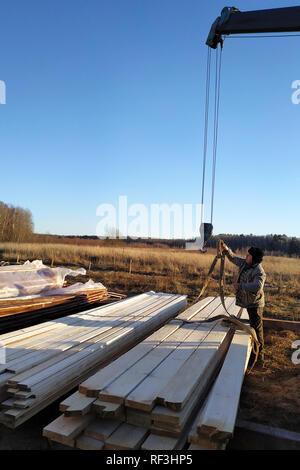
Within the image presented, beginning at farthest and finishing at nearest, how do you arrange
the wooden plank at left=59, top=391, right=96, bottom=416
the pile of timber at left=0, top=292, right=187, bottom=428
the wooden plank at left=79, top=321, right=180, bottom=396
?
the pile of timber at left=0, top=292, right=187, bottom=428 → the wooden plank at left=79, top=321, right=180, bottom=396 → the wooden plank at left=59, top=391, right=96, bottom=416

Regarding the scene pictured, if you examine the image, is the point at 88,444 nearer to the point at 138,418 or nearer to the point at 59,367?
the point at 138,418

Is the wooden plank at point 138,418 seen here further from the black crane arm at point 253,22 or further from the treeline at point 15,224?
the treeline at point 15,224

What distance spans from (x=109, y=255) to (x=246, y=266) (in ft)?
53.8

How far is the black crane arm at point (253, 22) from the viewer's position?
5.28m

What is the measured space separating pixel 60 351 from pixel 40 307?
262 cm

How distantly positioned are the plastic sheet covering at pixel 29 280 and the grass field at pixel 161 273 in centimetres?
345

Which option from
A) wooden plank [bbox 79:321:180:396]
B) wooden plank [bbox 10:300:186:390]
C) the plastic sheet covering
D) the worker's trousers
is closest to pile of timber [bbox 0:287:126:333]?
the plastic sheet covering

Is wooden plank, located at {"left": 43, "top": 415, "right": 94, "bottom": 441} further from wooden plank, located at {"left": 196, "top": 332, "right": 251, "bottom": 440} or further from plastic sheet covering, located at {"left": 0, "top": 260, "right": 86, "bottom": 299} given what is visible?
plastic sheet covering, located at {"left": 0, "top": 260, "right": 86, "bottom": 299}

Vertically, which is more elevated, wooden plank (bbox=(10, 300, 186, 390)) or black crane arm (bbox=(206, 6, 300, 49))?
black crane arm (bbox=(206, 6, 300, 49))

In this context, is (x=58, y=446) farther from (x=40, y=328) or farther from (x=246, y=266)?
(x=246, y=266)

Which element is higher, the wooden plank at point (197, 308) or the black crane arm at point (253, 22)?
the black crane arm at point (253, 22)

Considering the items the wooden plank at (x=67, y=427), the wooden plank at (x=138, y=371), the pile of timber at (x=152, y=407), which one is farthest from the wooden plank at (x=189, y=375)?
the wooden plank at (x=67, y=427)

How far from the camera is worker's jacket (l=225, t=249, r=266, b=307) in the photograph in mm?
4723

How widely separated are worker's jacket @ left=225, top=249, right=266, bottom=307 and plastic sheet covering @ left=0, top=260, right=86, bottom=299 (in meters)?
4.20
